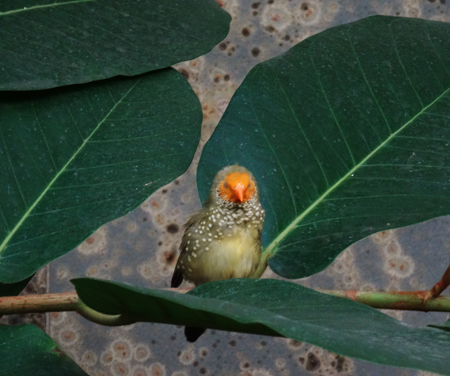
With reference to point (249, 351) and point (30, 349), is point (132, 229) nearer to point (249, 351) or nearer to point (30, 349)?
point (249, 351)

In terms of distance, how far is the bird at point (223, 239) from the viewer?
82 cm

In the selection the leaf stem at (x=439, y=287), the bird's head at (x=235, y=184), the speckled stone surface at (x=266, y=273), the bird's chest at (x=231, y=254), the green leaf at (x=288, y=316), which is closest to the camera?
the green leaf at (x=288, y=316)

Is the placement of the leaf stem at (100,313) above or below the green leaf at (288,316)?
below

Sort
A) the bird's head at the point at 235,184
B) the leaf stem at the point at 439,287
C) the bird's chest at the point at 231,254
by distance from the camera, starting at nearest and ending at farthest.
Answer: the leaf stem at the point at 439,287
the bird's head at the point at 235,184
the bird's chest at the point at 231,254

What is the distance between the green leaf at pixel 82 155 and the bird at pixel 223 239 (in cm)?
14

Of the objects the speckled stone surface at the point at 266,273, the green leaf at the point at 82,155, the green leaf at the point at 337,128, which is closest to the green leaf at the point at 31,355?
the green leaf at the point at 82,155

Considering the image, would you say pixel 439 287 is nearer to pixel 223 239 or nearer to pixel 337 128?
pixel 337 128

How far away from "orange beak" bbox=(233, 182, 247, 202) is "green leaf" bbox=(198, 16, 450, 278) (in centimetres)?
6

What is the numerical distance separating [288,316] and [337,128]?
0.32 m

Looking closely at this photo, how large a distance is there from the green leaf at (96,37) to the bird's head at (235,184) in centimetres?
14

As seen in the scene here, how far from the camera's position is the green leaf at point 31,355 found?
542 mm

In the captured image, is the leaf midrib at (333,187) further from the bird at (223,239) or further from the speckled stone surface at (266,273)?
the speckled stone surface at (266,273)

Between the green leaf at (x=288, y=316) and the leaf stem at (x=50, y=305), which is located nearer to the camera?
the green leaf at (x=288, y=316)

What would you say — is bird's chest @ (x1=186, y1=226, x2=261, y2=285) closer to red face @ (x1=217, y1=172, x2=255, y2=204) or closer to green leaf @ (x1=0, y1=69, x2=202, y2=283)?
red face @ (x1=217, y1=172, x2=255, y2=204)
